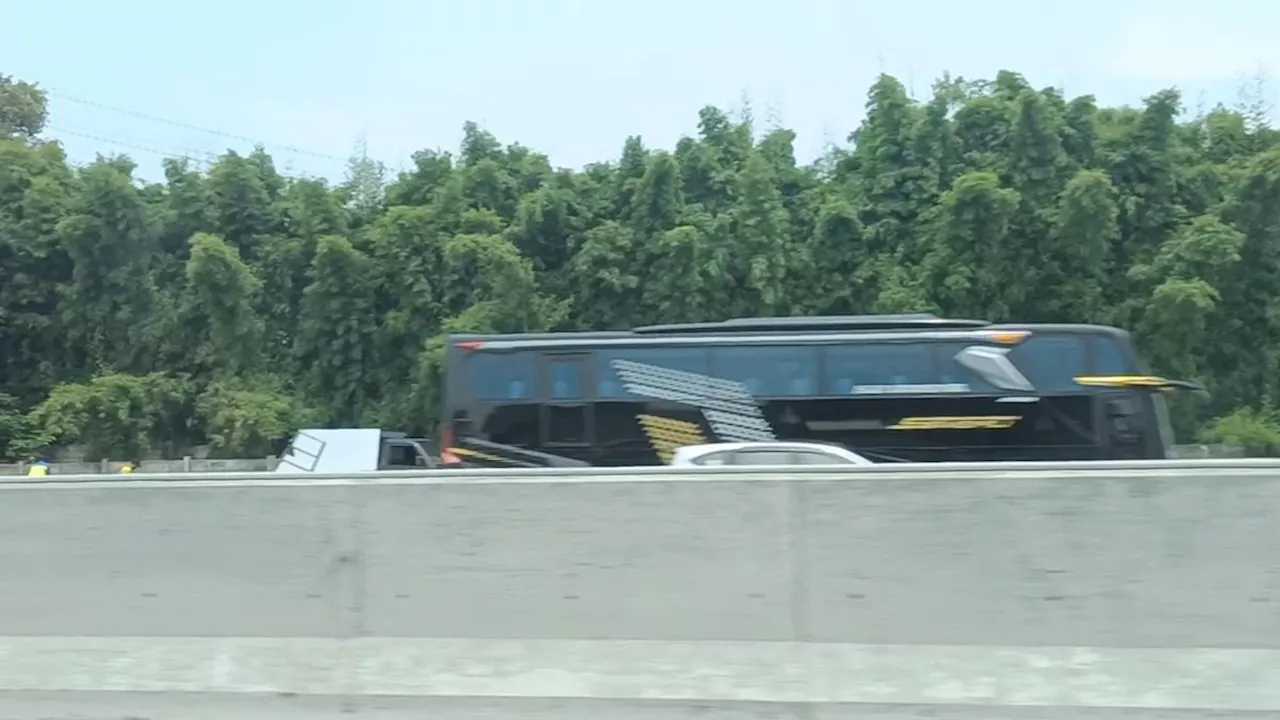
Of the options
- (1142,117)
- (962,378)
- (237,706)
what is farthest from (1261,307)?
(237,706)

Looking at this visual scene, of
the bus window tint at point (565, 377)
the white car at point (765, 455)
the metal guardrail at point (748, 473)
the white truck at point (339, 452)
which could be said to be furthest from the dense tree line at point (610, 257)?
the metal guardrail at point (748, 473)

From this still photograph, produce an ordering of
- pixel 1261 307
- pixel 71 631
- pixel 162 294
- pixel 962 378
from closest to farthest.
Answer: pixel 71 631 → pixel 962 378 → pixel 1261 307 → pixel 162 294

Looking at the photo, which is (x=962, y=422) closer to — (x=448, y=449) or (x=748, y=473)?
(x=448, y=449)

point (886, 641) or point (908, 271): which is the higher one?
point (908, 271)

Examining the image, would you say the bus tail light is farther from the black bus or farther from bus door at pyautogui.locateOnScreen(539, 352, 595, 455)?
bus door at pyautogui.locateOnScreen(539, 352, 595, 455)

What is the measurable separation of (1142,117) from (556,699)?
27.8 m

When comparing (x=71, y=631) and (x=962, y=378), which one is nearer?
(x=71, y=631)

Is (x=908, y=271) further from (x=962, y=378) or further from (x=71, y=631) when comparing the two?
(x=71, y=631)

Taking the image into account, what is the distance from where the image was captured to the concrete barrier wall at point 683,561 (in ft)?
21.1

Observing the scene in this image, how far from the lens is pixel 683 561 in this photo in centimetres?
671

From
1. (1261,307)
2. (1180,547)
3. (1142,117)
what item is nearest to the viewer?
(1180,547)

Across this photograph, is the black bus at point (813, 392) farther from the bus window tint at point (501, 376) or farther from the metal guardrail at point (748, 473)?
the metal guardrail at point (748, 473)

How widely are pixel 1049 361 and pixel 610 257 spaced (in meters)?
13.6

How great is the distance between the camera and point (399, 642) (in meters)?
6.81
